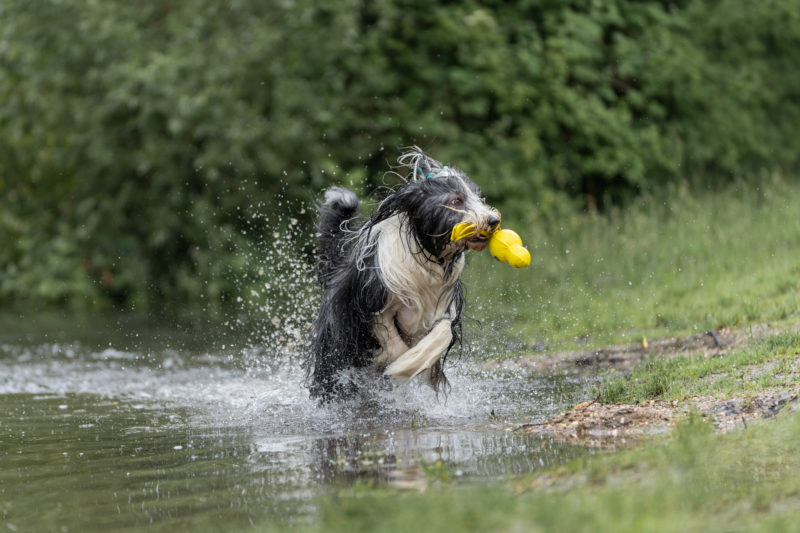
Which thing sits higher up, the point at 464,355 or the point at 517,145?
the point at 517,145

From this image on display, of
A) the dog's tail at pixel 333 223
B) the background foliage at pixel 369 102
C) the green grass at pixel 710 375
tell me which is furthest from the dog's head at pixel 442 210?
the background foliage at pixel 369 102

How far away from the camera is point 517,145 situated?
43.9 ft

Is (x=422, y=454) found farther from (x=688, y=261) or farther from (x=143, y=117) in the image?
(x=143, y=117)

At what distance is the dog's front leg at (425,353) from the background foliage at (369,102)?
7194mm

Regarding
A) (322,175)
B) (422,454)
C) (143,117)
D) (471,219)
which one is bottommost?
(422,454)

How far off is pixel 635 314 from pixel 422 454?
433 cm

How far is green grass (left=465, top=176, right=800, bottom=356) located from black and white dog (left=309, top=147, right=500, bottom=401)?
7.79 feet

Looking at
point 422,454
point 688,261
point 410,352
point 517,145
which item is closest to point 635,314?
point 688,261

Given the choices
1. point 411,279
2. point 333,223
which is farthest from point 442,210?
point 333,223

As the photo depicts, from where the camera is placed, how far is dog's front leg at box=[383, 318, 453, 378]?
213 inches

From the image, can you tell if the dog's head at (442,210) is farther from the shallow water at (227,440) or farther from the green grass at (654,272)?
the green grass at (654,272)

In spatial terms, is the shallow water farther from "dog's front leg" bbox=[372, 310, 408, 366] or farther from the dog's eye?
the dog's eye

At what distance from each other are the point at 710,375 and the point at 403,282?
185 cm

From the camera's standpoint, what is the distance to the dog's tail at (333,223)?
6156mm
